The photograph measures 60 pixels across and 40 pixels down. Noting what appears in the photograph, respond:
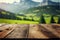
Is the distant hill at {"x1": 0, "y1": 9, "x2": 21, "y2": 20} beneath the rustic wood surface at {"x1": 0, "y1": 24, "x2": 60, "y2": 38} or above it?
above

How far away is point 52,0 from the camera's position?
11.0ft

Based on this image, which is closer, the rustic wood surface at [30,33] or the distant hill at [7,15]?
the rustic wood surface at [30,33]

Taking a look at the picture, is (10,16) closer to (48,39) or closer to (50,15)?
(50,15)

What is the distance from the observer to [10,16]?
3232mm

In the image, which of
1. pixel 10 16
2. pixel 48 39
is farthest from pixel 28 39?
pixel 10 16

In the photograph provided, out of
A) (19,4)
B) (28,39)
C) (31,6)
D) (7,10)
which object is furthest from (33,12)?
(28,39)

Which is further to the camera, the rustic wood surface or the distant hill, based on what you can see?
the distant hill

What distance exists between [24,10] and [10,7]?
311 mm

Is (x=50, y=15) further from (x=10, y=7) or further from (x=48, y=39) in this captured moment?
(x=48, y=39)

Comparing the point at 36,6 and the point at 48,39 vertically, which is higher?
the point at 36,6

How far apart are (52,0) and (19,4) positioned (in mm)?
709

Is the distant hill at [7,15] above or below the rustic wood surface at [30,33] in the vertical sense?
above

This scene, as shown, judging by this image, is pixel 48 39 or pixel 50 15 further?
pixel 50 15

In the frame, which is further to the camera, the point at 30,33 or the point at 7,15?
the point at 7,15
